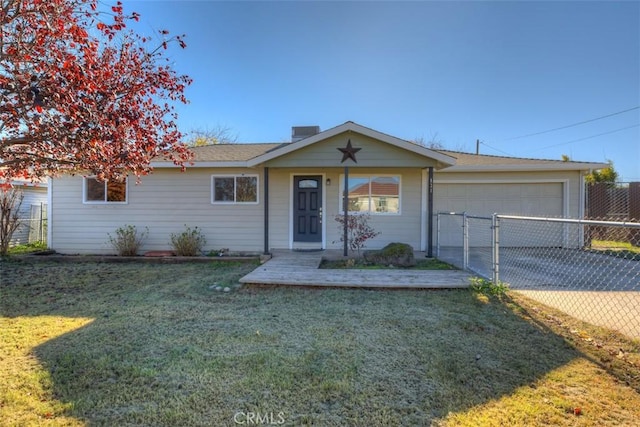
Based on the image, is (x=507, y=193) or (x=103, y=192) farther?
(x=507, y=193)

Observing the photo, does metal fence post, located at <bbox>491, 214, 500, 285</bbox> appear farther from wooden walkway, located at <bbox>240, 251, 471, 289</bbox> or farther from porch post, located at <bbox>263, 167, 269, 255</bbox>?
porch post, located at <bbox>263, 167, 269, 255</bbox>

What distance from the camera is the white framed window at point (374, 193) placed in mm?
9203

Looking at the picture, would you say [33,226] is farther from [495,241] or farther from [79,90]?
[495,241]

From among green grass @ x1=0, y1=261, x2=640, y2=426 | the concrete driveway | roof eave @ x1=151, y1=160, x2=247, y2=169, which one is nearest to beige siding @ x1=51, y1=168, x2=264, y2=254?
roof eave @ x1=151, y1=160, x2=247, y2=169

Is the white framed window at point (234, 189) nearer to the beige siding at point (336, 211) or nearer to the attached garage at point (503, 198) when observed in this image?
the beige siding at point (336, 211)

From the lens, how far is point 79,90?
103 inches

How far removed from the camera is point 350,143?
312 inches

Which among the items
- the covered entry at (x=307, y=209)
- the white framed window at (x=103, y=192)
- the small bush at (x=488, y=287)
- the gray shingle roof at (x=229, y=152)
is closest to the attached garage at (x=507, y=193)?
the covered entry at (x=307, y=209)

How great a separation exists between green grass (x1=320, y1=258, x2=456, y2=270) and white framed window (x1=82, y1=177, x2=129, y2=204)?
643cm

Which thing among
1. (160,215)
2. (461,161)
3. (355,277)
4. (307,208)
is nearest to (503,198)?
(461,161)

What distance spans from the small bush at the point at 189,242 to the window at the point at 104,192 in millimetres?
2020

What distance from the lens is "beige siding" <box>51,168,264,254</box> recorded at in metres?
9.26

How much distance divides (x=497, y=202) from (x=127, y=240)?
10945mm

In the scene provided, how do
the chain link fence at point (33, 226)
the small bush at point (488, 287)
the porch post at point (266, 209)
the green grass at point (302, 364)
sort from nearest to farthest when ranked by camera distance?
1. the green grass at point (302, 364)
2. the small bush at point (488, 287)
3. the porch post at point (266, 209)
4. the chain link fence at point (33, 226)
